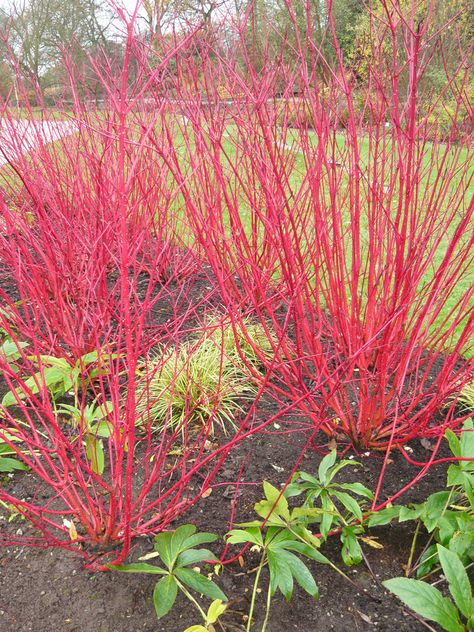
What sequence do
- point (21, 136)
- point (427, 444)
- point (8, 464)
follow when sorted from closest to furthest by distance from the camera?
point (8, 464), point (427, 444), point (21, 136)

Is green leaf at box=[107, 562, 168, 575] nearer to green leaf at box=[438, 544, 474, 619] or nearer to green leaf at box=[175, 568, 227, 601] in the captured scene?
green leaf at box=[175, 568, 227, 601]

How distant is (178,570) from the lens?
1353 mm

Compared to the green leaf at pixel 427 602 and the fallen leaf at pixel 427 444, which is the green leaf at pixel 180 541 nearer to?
the green leaf at pixel 427 602

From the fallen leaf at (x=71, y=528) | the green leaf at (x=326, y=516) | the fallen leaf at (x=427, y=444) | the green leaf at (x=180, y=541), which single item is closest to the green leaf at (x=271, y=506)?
the green leaf at (x=326, y=516)

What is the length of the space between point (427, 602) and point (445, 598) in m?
0.04

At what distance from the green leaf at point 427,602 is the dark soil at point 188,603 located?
0.91ft

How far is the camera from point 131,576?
1.58 metres

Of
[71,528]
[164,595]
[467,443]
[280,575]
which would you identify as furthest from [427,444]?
[71,528]

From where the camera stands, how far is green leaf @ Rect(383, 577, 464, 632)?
118 centimetres

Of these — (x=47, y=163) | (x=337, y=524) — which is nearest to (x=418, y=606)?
(x=337, y=524)

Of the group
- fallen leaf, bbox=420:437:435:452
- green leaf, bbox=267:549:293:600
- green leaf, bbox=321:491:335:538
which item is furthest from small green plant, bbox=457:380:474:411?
green leaf, bbox=267:549:293:600

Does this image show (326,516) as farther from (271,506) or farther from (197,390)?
(197,390)

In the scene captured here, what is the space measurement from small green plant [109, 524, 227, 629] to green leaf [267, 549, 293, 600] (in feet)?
0.43

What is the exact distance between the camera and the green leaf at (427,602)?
46.6 inches
